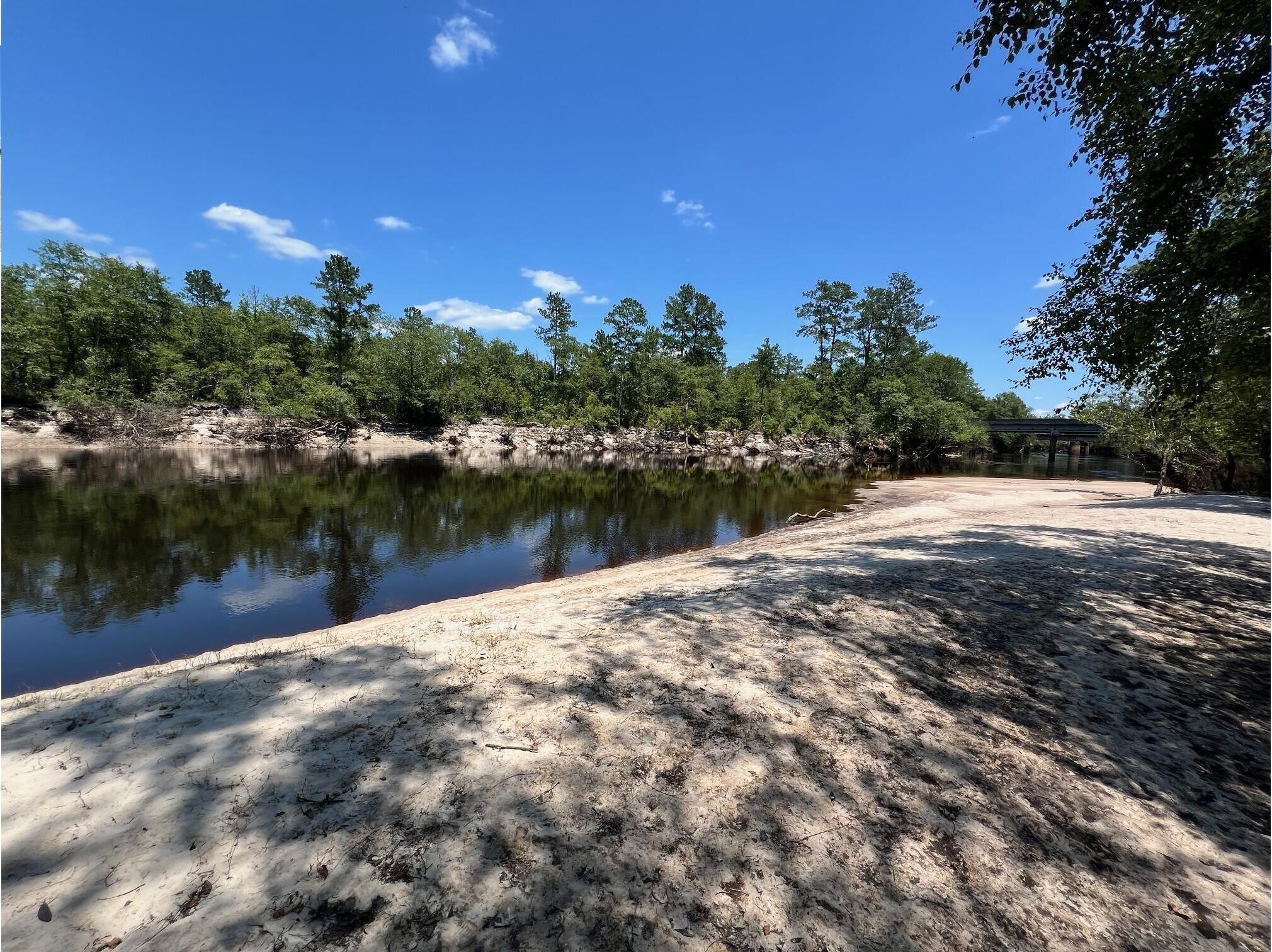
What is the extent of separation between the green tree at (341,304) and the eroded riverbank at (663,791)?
60.1 metres

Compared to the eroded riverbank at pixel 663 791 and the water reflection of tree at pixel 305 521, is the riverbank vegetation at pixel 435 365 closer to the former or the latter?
the water reflection of tree at pixel 305 521

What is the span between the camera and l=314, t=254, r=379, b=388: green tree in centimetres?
5397

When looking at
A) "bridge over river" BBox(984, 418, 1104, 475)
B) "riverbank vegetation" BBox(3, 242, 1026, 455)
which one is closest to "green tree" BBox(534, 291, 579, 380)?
"riverbank vegetation" BBox(3, 242, 1026, 455)

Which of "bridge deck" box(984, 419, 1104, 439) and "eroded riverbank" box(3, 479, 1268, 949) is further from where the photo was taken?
"bridge deck" box(984, 419, 1104, 439)

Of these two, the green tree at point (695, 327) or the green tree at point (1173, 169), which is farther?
the green tree at point (695, 327)

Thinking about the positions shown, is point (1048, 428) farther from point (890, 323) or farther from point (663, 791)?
point (663, 791)

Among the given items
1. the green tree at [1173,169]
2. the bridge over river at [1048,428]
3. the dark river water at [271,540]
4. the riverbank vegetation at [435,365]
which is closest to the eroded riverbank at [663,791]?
the green tree at [1173,169]

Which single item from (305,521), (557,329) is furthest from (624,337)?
(305,521)

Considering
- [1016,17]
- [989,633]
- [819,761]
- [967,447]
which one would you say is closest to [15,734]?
[819,761]

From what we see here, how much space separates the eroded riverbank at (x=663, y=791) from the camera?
85.5 inches

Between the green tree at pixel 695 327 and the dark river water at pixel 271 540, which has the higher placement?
the green tree at pixel 695 327

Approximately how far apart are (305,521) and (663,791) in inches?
817

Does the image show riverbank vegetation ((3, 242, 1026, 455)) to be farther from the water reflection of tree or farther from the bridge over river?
the water reflection of tree

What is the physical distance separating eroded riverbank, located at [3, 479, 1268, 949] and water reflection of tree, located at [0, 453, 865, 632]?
8619 millimetres
